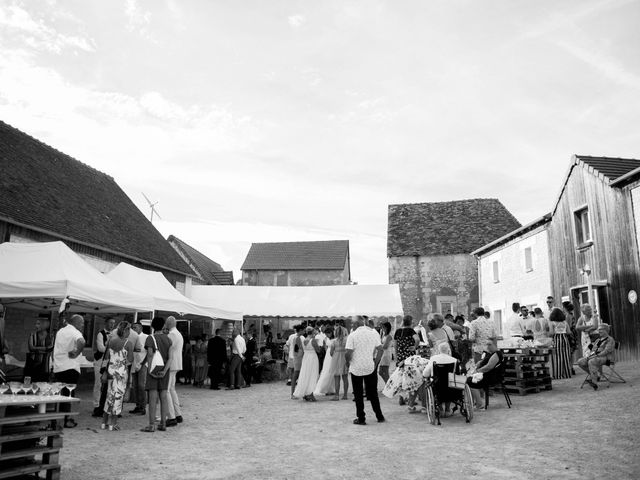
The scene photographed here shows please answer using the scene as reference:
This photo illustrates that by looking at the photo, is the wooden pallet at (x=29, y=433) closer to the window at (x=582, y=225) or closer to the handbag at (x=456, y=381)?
the handbag at (x=456, y=381)

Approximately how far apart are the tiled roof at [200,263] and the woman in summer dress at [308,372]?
19.9 m

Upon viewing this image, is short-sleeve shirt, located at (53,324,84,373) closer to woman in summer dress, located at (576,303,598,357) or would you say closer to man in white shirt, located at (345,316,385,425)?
man in white shirt, located at (345,316,385,425)

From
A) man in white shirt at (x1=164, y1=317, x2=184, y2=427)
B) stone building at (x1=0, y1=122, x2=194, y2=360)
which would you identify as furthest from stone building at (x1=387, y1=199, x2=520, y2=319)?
man in white shirt at (x1=164, y1=317, x2=184, y2=427)

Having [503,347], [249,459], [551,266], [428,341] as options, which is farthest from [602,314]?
[249,459]

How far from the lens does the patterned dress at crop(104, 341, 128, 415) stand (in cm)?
739

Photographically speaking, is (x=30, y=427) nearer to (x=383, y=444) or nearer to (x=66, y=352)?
(x=66, y=352)

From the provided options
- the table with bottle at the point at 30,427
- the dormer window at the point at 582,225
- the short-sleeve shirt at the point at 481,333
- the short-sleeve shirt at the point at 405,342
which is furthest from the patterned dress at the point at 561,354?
the table with bottle at the point at 30,427

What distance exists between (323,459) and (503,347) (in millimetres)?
5851

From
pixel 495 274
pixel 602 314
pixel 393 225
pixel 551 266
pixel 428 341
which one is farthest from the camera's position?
Answer: pixel 393 225

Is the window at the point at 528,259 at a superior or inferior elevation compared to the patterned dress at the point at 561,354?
superior

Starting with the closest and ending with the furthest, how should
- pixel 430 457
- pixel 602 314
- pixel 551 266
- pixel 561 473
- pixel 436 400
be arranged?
pixel 561 473, pixel 430 457, pixel 436 400, pixel 602 314, pixel 551 266

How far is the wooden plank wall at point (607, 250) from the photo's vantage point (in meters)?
13.0

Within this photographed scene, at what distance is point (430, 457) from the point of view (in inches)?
219

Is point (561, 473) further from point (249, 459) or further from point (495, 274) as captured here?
point (495, 274)
